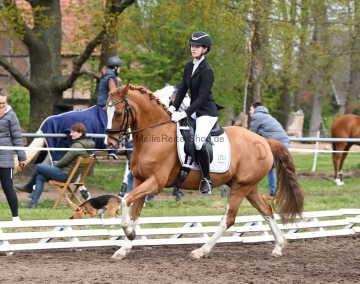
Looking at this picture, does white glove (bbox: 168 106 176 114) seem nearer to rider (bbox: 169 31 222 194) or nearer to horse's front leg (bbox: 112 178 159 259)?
rider (bbox: 169 31 222 194)

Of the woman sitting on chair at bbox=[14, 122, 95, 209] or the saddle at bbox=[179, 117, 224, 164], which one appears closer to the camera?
the saddle at bbox=[179, 117, 224, 164]

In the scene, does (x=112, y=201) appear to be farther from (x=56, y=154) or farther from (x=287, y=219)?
(x=56, y=154)

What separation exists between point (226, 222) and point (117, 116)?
1924mm

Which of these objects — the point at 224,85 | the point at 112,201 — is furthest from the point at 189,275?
the point at 224,85

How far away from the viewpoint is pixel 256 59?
18141 millimetres

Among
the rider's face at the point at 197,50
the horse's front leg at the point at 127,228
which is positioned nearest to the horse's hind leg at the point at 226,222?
the horse's front leg at the point at 127,228

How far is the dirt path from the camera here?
6777 mm

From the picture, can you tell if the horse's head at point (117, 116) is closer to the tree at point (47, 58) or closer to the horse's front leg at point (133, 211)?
the horse's front leg at point (133, 211)

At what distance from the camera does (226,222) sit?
8.47m

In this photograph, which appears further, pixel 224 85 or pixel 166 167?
pixel 224 85

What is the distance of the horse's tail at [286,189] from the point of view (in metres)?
9.04

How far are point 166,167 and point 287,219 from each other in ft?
6.58

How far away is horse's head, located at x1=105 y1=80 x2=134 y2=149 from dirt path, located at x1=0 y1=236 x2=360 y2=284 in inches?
54.8

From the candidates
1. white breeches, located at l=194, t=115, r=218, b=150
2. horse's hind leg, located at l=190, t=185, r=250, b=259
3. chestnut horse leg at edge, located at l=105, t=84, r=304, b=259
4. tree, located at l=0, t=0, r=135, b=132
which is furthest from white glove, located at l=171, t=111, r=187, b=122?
tree, located at l=0, t=0, r=135, b=132
